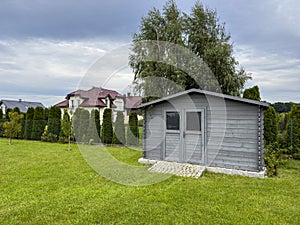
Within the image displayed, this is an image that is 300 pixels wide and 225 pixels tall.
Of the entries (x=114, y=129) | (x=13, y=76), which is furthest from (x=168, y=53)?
(x=13, y=76)

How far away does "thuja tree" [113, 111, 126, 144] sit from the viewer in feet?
42.1

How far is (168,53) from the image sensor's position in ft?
49.9

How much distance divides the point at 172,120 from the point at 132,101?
9.44 meters

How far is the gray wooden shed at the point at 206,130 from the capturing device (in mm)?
6301

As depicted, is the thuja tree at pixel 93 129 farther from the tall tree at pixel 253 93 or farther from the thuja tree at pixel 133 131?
the tall tree at pixel 253 93

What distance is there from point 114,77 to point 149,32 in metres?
7.36

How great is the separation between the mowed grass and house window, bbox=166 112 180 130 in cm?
192

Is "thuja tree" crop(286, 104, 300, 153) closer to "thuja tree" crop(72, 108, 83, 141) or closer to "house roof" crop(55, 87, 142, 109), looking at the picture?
"house roof" crop(55, 87, 142, 109)

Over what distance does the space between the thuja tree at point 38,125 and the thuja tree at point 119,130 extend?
603 cm

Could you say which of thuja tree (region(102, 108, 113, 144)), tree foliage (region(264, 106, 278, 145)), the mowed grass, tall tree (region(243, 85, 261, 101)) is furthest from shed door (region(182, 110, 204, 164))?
thuja tree (region(102, 108, 113, 144))

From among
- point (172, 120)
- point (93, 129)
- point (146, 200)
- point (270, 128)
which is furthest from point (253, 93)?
point (93, 129)

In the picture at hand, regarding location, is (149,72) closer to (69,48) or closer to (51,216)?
(69,48)

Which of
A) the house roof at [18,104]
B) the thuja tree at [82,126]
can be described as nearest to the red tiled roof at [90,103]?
the thuja tree at [82,126]

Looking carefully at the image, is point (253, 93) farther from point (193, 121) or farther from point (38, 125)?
point (38, 125)
